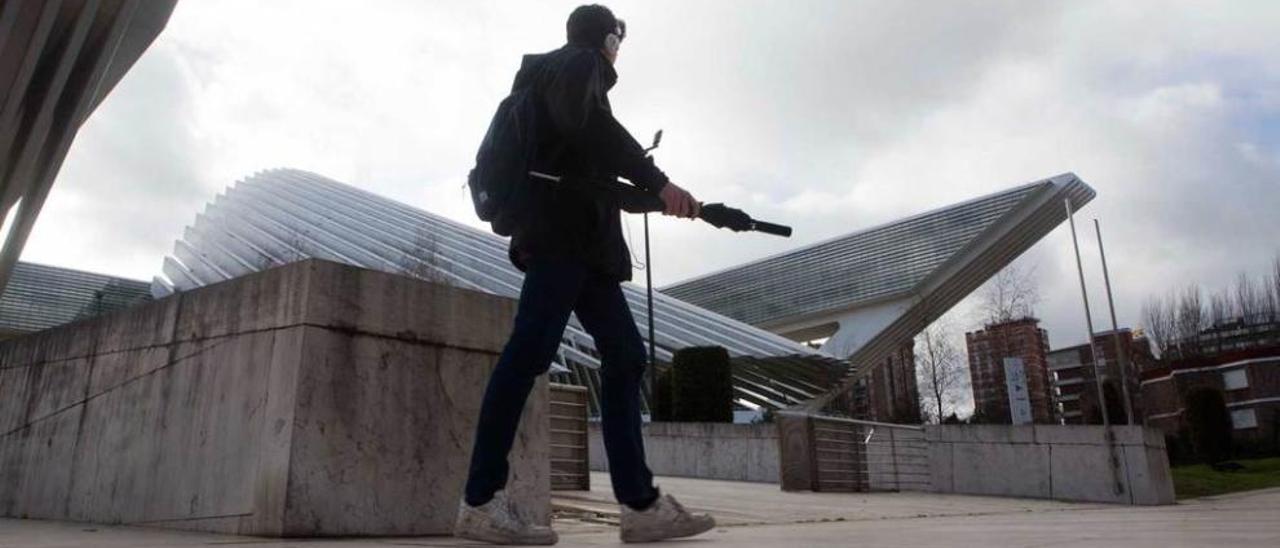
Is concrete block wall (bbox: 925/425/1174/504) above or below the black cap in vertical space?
below

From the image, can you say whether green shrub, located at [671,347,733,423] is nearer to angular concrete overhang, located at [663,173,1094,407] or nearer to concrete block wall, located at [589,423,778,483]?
concrete block wall, located at [589,423,778,483]

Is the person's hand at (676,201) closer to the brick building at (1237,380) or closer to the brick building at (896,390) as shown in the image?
the brick building at (896,390)

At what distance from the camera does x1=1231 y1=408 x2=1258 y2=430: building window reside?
131 ft

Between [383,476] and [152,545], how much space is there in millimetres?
848

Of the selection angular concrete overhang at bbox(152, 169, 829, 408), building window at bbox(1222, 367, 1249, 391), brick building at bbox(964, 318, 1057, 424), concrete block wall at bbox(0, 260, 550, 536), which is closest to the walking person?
concrete block wall at bbox(0, 260, 550, 536)

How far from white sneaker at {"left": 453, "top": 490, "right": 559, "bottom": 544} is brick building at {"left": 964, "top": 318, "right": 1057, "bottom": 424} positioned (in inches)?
1313

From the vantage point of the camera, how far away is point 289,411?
2748 millimetres

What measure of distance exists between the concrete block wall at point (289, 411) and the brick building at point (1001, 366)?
32.8 metres

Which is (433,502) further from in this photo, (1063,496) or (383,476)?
(1063,496)

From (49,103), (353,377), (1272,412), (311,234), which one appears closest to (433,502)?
(353,377)

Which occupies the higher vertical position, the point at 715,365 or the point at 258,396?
the point at 715,365

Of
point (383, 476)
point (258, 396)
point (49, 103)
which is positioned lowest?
point (383, 476)

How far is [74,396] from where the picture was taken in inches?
152

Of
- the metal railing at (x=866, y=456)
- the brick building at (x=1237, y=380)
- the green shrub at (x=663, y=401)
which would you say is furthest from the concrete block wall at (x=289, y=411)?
the brick building at (x=1237, y=380)
